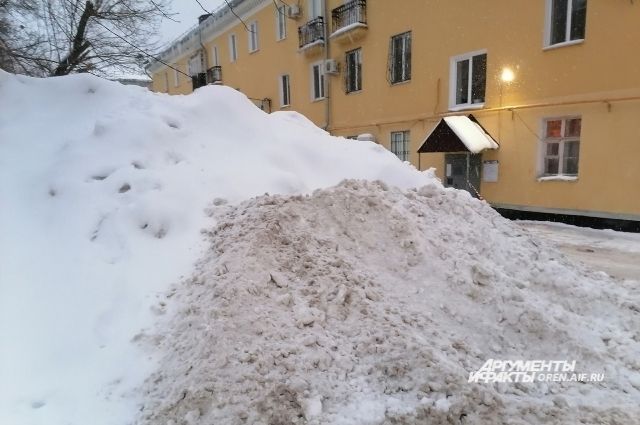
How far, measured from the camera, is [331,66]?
594 inches

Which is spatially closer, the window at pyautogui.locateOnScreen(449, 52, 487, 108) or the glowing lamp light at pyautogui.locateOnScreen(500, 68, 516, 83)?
the glowing lamp light at pyautogui.locateOnScreen(500, 68, 516, 83)

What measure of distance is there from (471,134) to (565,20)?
2941 mm

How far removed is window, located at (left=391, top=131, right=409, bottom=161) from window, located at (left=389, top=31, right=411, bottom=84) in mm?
1569

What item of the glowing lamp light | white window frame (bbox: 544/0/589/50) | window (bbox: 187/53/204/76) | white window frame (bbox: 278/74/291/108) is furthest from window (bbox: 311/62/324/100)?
window (bbox: 187/53/204/76)

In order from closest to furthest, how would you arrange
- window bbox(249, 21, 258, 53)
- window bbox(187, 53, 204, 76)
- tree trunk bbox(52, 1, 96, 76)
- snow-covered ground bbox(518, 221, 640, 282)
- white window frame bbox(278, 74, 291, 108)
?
snow-covered ground bbox(518, 221, 640, 282)
tree trunk bbox(52, 1, 96, 76)
white window frame bbox(278, 74, 291, 108)
window bbox(249, 21, 258, 53)
window bbox(187, 53, 204, 76)

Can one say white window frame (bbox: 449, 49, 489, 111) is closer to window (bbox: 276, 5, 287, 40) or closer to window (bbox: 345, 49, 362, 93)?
window (bbox: 345, 49, 362, 93)

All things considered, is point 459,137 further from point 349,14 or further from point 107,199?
point 107,199

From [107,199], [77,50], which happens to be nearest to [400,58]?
[77,50]

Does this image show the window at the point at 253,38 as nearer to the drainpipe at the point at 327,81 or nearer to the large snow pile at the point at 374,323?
the drainpipe at the point at 327,81

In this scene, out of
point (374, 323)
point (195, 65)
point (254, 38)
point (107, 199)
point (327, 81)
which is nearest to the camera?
point (374, 323)

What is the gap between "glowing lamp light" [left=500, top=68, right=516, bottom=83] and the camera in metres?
10.0

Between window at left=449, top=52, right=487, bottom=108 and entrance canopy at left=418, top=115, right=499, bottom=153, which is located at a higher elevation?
window at left=449, top=52, right=487, bottom=108

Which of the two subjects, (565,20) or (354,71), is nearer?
(565,20)

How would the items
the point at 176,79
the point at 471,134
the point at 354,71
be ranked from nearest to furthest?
the point at 471,134
the point at 354,71
the point at 176,79
